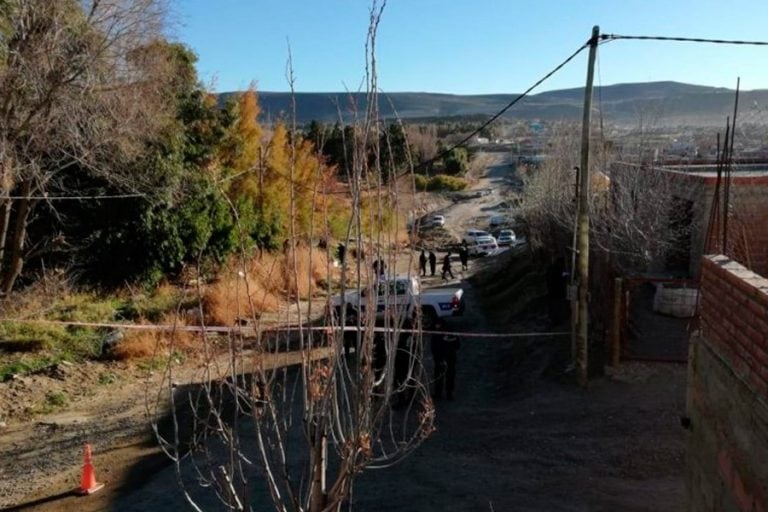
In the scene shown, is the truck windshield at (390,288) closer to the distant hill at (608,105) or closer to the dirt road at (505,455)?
the distant hill at (608,105)

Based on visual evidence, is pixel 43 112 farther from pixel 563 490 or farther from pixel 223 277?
pixel 563 490

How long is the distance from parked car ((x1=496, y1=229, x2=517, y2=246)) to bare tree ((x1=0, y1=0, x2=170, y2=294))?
1094 inches

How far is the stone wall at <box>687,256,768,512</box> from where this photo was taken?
14.0ft

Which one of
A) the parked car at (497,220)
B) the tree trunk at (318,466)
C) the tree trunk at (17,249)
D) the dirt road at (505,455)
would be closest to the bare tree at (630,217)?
the dirt road at (505,455)

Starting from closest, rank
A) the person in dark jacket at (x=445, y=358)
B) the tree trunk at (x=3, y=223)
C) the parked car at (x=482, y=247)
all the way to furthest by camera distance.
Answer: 1. the person in dark jacket at (x=445, y=358)
2. the tree trunk at (x=3, y=223)
3. the parked car at (x=482, y=247)

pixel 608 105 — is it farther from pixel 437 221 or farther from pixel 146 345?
pixel 146 345

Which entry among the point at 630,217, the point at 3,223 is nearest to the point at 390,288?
the point at 630,217

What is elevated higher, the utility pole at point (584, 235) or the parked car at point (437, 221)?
the utility pole at point (584, 235)

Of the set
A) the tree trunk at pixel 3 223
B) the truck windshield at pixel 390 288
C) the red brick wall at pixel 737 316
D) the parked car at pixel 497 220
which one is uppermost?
the truck windshield at pixel 390 288

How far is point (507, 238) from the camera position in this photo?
148ft

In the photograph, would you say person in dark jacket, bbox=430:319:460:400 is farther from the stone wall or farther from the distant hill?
the stone wall

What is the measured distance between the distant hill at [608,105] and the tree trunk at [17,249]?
7.00 meters

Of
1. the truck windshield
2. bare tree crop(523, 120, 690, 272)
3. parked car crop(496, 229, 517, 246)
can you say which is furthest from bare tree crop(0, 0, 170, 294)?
parked car crop(496, 229, 517, 246)

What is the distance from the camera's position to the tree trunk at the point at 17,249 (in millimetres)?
19516
